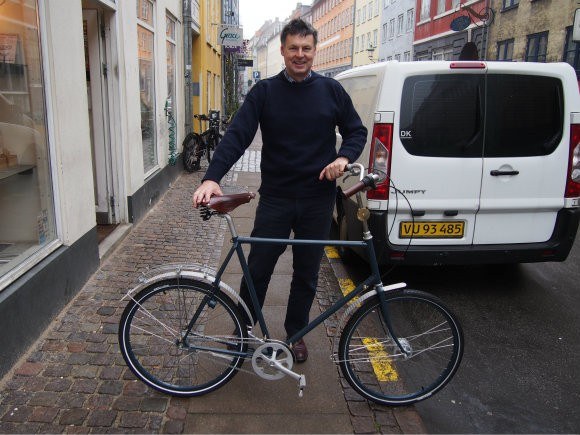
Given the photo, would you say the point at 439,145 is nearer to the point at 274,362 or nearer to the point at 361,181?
the point at 361,181

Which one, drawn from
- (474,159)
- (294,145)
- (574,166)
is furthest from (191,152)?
(294,145)

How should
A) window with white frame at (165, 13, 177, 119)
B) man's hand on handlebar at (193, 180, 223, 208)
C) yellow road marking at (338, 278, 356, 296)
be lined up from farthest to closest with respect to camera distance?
window with white frame at (165, 13, 177, 119)
yellow road marking at (338, 278, 356, 296)
man's hand on handlebar at (193, 180, 223, 208)

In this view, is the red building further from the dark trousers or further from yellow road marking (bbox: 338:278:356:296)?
the dark trousers

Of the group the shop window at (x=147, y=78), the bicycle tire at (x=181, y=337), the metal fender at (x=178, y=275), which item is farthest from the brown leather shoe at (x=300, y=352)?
the shop window at (x=147, y=78)

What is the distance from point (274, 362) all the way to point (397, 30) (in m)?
43.7

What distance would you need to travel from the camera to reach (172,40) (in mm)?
10352

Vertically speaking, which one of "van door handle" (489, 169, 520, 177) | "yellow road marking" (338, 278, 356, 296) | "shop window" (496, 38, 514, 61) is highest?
"shop window" (496, 38, 514, 61)

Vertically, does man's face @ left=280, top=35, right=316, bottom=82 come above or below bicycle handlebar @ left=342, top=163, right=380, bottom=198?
above

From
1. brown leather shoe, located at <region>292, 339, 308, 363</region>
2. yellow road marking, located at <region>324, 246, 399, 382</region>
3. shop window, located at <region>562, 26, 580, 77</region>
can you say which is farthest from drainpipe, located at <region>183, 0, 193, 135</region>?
shop window, located at <region>562, 26, 580, 77</region>

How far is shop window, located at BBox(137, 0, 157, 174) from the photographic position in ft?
24.4

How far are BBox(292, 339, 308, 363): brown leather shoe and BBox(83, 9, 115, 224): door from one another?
367 centimetres

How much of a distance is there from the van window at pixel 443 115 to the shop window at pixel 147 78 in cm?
440

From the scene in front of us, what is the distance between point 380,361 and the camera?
3135 millimetres

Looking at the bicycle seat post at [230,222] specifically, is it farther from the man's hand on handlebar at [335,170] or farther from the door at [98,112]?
the door at [98,112]
